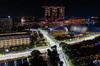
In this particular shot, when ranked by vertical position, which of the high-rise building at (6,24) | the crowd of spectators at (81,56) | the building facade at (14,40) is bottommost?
the crowd of spectators at (81,56)

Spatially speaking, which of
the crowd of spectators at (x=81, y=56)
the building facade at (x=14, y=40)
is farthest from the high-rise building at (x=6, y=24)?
the crowd of spectators at (x=81, y=56)

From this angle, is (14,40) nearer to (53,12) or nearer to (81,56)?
(81,56)

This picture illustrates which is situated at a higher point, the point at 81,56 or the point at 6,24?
the point at 6,24

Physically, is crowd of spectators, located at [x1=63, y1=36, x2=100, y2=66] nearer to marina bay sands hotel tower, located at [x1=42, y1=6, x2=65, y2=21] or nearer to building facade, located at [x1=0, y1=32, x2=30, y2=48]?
building facade, located at [x1=0, y1=32, x2=30, y2=48]

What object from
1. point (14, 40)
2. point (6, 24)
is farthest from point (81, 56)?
point (6, 24)

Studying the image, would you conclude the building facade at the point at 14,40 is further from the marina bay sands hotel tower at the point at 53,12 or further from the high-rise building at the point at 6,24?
the marina bay sands hotel tower at the point at 53,12

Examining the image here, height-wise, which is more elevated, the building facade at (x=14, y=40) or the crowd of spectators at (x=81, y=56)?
the building facade at (x=14, y=40)

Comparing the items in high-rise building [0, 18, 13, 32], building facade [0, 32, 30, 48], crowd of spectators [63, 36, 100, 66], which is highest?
high-rise building [0, 18, 13, 32]

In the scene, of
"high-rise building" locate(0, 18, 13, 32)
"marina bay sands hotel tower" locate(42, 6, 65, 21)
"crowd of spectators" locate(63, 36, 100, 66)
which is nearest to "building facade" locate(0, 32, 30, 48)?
"crowd of spectators" locate(63, 36, 100, 66)

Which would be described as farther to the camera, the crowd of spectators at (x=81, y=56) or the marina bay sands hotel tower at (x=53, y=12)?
the marina bay sands hotel tower at (x=53, y=12)

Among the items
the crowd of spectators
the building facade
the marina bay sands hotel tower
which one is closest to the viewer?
the crowd of spectators

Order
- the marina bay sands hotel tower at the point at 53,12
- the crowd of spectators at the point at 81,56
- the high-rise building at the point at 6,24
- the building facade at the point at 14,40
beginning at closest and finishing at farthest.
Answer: the crowd of spectators at the point at 81,56, the building facade at the point at 14,40, the high-rise building at the point at 6,24, the marina bay sands hotel tower at the point at 53,12
